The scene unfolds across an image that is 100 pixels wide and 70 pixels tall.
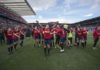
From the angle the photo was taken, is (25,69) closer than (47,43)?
Yes

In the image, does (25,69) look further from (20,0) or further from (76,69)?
(20,0)

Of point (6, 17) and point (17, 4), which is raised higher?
point (17, 4)

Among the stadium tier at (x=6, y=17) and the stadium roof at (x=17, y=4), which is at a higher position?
the stadium roof at (x=17, y=4)

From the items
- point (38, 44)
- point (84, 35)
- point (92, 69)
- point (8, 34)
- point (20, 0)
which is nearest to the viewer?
point (92, 69)

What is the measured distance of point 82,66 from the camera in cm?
945

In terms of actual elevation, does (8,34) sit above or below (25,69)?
above

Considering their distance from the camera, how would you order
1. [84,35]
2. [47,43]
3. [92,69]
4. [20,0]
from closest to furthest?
1. [92,69]
2. [47,43]
3. [84,35]
4. [20,0]

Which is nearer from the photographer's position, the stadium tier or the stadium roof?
the stadium tier

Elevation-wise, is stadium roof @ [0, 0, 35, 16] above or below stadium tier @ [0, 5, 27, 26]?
above

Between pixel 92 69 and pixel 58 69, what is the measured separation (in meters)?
1.66

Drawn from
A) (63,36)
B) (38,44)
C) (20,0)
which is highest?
(20,0)

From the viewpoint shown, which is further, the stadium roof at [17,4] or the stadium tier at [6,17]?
the stadium roof at [17,4]

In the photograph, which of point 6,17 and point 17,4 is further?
point 17,4

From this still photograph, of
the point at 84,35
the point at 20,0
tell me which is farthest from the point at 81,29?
the point at 20,0
